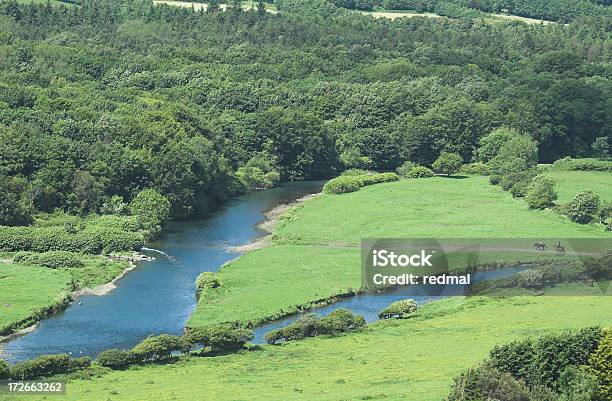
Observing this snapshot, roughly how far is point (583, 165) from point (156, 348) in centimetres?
7647

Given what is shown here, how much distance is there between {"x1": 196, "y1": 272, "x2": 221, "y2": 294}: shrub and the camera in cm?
8819

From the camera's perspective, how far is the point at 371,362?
70938mm

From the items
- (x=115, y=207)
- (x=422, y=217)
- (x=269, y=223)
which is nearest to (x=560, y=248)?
(x=422, y=217)

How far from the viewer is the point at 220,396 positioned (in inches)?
2532

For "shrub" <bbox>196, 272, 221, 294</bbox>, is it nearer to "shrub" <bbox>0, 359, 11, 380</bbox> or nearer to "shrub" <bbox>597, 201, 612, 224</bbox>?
"shrub" <bbox>0, 359, 11, 380</bbox>

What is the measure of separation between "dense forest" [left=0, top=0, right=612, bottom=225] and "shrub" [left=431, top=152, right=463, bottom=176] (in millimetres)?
5580

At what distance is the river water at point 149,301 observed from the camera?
77062 mm

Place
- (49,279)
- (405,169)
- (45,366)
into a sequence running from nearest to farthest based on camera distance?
(45,366) → (49,279) → (405,169)

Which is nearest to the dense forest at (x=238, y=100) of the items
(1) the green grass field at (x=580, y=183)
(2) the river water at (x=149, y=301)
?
(2) the river water at (x=149, y=301)

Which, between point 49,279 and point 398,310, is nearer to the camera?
point 398,310

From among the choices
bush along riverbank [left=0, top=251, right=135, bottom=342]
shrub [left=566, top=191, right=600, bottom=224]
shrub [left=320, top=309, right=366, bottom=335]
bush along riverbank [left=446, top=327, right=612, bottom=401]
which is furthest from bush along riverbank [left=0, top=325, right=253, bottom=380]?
shrub [left=566, top=191, right=600, bottom=224]

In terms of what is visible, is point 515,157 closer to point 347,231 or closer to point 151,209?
point 347,231

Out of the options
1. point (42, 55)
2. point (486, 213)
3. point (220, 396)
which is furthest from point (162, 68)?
point (220, 396)

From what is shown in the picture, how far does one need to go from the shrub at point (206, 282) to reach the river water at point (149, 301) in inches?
23.1
